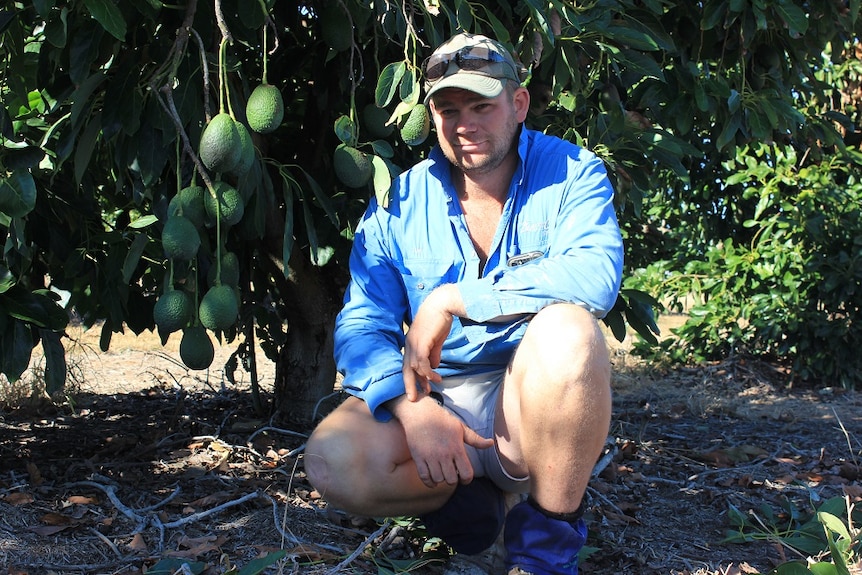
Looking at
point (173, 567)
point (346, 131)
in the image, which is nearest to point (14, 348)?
point (173, 567)

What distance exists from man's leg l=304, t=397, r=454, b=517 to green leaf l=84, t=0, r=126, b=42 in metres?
0.84

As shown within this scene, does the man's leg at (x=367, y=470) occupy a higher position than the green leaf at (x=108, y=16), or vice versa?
the green leaf at (x=108, y=16)

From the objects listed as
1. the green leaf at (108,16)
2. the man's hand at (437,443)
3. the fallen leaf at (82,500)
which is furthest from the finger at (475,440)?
the fallen leaf at (82,500)

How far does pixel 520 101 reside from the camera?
2078 millimetres

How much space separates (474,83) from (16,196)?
0.91 meters

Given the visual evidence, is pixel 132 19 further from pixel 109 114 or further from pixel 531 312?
pixel 531 312

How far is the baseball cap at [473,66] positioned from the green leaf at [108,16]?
62 centimetres

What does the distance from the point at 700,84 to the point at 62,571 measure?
2.11 metres

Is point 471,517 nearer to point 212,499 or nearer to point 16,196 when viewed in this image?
point 212,499

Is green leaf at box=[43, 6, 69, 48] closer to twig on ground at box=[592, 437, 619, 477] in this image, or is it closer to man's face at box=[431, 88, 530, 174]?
man's face at box=[431, 88, 530, 174]

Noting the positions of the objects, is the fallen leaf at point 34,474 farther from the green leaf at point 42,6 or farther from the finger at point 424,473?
the green leaf at point 42,6

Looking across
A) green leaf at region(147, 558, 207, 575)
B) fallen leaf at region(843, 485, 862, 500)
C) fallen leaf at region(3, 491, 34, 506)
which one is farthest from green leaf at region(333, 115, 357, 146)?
fallen leaf at region(843, 485, 862, 500)

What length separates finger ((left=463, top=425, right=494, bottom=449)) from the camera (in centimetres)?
178

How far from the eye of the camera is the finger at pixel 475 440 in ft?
5.84
